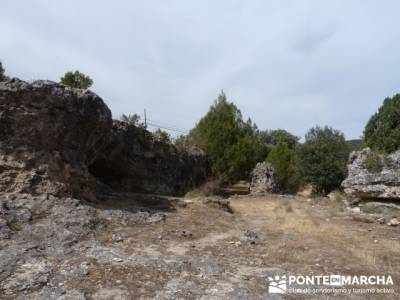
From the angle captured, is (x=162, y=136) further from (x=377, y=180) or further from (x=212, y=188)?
(x=377, y=180)

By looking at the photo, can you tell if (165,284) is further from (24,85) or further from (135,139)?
(135,139)

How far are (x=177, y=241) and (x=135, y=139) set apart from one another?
870 centimetres

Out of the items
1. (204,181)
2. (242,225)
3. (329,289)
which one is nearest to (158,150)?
(204,181)

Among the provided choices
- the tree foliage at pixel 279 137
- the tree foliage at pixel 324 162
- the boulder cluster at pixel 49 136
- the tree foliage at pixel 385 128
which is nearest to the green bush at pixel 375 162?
the tree foliage at pixel 385 128

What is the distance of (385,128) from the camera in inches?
752

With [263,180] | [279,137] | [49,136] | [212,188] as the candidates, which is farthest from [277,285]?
[279,137]

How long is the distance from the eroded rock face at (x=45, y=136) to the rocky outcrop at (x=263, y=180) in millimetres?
12490

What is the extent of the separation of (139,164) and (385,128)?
1316cm

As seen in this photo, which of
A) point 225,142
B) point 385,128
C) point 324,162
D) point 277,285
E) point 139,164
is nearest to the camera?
point 277,285

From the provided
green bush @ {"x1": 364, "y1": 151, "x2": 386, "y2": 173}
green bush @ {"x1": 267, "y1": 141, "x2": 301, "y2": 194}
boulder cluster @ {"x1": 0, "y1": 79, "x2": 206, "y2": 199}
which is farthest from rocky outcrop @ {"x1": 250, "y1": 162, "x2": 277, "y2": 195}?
boulder cluster @ {"x1": 0, "y1": 79, "x2": 206, "y2": 199}

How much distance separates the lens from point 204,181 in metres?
21.1

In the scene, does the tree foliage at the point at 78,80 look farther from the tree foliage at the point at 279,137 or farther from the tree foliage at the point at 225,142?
the tree foliage at the point at 279,137

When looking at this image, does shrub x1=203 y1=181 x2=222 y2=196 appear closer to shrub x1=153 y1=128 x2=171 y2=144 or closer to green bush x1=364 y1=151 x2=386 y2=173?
shrub x1=153 y1=128 x2=171 y2=144

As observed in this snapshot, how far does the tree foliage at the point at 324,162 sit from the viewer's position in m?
23.8
